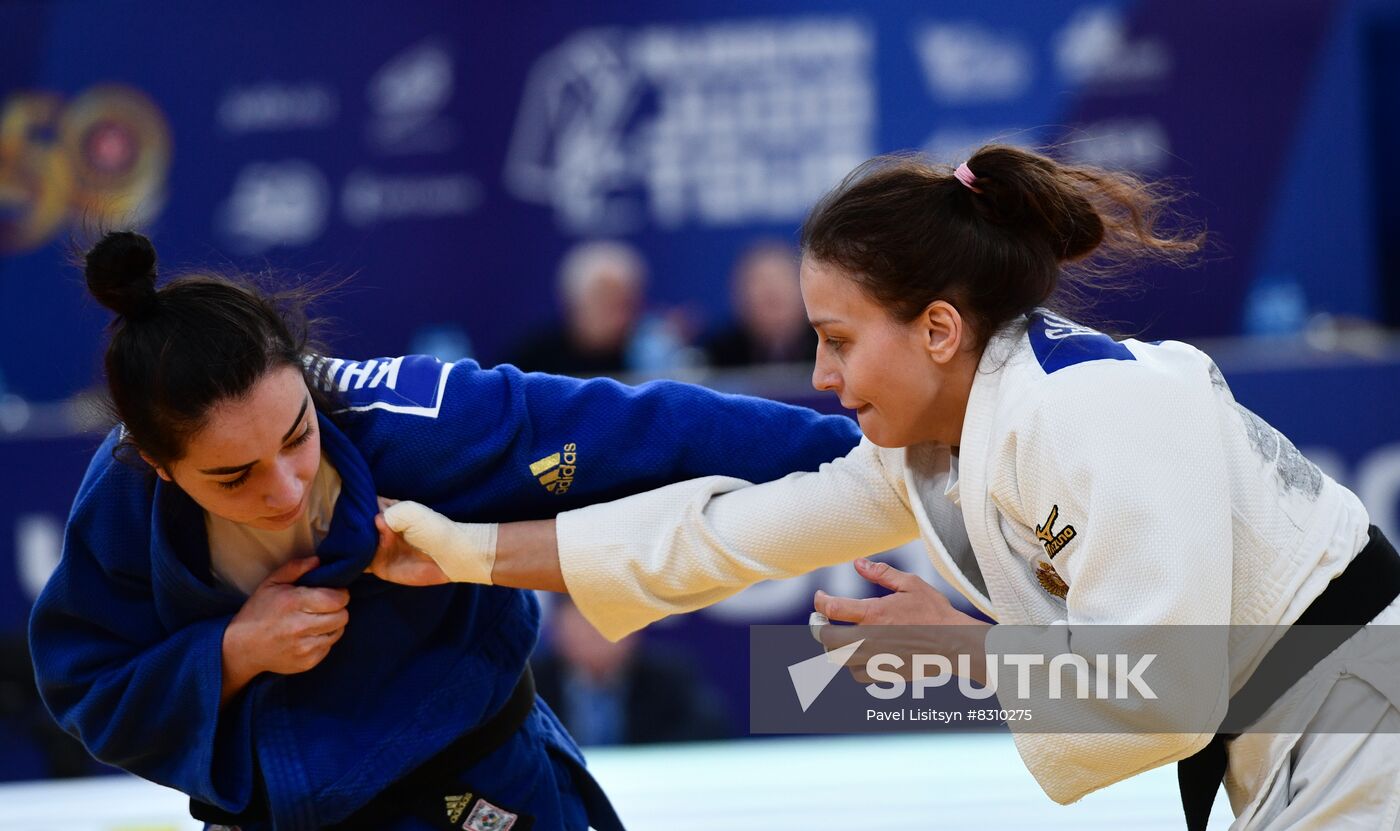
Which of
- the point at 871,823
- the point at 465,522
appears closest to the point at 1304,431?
the point at 871,823

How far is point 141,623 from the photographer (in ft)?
6.69

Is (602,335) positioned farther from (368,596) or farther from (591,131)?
(368,596)

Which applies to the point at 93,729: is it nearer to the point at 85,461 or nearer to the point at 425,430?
the point at 425,430

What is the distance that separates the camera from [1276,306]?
5.99 m

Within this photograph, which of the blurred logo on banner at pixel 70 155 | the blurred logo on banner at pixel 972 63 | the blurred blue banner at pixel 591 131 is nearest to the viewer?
the blurred blue banner at pixel 591 131

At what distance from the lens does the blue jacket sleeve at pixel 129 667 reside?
1977 mm

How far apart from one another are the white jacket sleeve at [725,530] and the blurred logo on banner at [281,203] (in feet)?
16.4

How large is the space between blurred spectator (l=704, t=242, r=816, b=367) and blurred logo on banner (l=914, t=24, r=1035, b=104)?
48.3 inches

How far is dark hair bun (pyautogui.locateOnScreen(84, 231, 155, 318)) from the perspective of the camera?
1750 mm

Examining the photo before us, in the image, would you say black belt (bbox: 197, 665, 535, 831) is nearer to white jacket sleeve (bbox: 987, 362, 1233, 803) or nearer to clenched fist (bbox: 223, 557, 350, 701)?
clenched fist (bbox: 223, 557, 350, 701)

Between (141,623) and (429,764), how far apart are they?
48 cm

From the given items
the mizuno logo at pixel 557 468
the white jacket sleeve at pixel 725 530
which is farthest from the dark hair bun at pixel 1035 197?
the mizuno logo at pixel 557 468

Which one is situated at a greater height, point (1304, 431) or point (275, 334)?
point (275, 334)

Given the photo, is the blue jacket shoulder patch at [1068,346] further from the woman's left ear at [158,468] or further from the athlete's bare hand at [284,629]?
the woman's left ear at [158,468]
